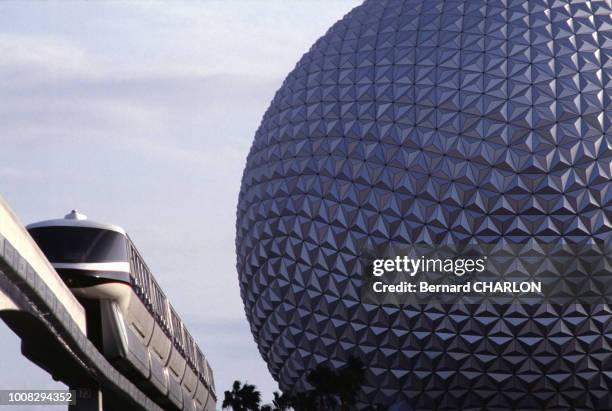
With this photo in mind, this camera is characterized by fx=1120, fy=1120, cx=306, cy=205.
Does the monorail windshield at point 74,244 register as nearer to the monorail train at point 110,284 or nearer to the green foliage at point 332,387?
the monorail train at point 110,284

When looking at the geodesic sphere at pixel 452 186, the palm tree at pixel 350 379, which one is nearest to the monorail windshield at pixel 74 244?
the palm tree at pixel 350 379

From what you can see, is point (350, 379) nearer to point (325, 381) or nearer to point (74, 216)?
point (325, 381)

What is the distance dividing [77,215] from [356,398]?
1725 centimetres

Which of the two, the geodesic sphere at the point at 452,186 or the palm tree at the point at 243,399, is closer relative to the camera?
the geodesic sphere at the point at 452,186

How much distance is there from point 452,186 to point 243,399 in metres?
16.5

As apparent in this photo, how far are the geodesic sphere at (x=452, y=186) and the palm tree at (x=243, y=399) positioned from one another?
622 centimetres

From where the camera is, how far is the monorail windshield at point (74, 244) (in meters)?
30.0

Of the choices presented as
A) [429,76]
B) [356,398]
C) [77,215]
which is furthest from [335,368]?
[77,215]

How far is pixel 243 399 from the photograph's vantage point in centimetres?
5131

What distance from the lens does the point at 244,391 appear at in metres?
51.4

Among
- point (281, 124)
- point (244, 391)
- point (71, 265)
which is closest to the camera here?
point (71, 265)

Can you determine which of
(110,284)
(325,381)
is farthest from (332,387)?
(110,284)

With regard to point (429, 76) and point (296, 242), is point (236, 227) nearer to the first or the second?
point (296, 242)

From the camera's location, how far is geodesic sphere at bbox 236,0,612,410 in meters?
40.3
